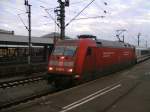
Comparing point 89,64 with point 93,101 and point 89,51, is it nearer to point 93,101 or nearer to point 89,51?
point 89,51

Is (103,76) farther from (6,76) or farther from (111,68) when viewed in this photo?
(6,76)

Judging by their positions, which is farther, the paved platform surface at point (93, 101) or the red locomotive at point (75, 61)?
the red locomotive at point (75, 61)

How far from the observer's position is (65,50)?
1927cm

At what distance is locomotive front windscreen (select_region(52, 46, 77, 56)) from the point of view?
1892 cm

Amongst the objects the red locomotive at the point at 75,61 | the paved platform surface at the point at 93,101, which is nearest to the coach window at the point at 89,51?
the red locomotive at the point at 75,61

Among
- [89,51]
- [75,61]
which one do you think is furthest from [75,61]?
[89,51]

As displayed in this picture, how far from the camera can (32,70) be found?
99.5 ft

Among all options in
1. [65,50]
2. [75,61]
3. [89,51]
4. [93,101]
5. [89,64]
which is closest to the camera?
[93,101]

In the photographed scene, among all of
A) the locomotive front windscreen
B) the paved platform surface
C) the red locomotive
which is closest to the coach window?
the red locomotive

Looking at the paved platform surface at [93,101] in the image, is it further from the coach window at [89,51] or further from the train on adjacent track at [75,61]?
the coach window at [89,51]

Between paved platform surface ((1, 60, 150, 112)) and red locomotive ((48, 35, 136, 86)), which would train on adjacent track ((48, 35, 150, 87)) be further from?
paved platform surface ((1, 60, 150, 112))

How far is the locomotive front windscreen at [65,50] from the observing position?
18922mm

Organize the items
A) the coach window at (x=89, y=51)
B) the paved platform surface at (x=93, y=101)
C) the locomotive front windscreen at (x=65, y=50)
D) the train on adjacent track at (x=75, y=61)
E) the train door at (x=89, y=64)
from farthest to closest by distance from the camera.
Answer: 1. the coach window at (x=89, y=51)
2. the train door at (x=89, y=64)
3. the locomotive front windscreen at (x=65, y=50)
4. the train on adjacent track at (x=75, y=61)
5. the paved platform surface at (x=93, y=101)

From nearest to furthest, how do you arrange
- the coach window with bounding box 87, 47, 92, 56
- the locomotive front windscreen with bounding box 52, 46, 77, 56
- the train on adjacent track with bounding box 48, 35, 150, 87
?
1. the train on adjacent track with bounding box 48, 35, 150, 87
2. the locomotive front windscreen with bounding box 52, 46, 77, 56
3. the coach window with bounding box 87, 47, 92, 56
